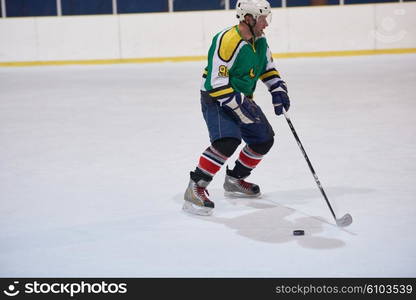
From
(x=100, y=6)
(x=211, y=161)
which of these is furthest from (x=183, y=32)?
(x=211, y=161)

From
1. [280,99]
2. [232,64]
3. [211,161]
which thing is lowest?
[211,161]

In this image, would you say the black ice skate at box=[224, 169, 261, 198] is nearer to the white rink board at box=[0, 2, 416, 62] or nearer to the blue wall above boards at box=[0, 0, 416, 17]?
the white rink board at box=[0, 2, 416, 62]

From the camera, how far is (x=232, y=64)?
12.4 ft

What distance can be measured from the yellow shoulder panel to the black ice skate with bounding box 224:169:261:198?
798 mm

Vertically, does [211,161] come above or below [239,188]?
above

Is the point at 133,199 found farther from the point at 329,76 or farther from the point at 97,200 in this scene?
the point at 329,76

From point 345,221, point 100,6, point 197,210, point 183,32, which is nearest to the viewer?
point 345,221

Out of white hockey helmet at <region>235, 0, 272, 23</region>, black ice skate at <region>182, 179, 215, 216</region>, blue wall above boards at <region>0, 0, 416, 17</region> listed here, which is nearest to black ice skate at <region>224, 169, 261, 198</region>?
black ice skate at <region>182, 179, 215, 216</region>

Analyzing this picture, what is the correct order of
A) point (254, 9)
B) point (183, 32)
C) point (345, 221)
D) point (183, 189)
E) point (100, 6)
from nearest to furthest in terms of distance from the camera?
point (345, 221) → point (254, 9) → point (183, 189) → point (183, 32) → point (100, 6)

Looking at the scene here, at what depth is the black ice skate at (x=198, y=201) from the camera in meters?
3.93

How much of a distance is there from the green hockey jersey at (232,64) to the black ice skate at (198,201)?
48 cm

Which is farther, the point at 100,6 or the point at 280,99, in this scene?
the point at 100,6

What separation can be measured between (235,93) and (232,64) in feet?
0.46

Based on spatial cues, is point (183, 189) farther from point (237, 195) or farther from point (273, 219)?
point (273, 219)
